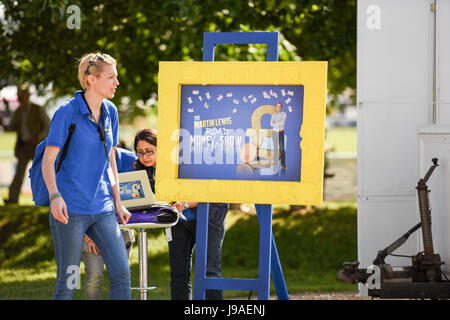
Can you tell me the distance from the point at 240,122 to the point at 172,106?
46 centimetres

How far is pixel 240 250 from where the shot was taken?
34.8 ft

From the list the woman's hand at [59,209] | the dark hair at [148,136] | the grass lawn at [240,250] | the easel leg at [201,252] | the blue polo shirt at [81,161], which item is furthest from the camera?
the grass lawn at [240,250]

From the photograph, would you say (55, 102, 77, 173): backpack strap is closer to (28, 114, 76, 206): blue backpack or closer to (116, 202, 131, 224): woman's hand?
(28, 114, 76, 206): blue backpack

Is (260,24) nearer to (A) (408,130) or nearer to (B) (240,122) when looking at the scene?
(A) (408,130)

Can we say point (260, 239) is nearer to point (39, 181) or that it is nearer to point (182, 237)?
point (182, 237)

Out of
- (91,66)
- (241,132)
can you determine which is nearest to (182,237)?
(241,132)

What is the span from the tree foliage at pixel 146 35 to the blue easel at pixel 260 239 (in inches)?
147

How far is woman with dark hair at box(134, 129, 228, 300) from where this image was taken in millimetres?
5574

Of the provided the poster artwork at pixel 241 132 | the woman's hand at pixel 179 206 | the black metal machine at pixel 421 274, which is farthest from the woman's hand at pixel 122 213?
the black metal machine at pixel 421 274

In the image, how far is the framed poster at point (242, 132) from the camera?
482cm

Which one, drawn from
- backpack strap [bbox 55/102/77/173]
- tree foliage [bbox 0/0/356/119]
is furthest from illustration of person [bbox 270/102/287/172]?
tree foliage [bbox 0/0/356/119]

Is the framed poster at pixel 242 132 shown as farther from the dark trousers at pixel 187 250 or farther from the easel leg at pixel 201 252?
the dark trousers at pixel 187 250

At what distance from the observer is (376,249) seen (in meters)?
6.43
